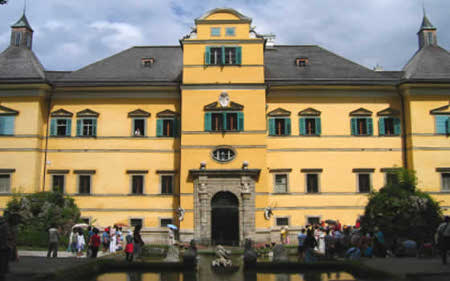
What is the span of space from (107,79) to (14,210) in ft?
38.4

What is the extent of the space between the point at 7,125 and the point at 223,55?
55.4 feet

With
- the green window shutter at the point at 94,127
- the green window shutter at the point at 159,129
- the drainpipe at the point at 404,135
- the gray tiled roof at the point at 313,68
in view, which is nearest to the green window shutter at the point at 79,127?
the green window shutter at the point at 94,127

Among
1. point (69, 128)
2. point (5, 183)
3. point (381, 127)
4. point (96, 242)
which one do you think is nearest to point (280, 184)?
point (381, 127)

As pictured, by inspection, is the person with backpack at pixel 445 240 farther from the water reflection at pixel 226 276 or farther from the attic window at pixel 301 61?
the attic window at pixel 301 61

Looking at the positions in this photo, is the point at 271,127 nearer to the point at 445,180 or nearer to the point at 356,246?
the point at 445,180

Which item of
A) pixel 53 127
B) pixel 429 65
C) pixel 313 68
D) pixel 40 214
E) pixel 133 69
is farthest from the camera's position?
pixel 133 69

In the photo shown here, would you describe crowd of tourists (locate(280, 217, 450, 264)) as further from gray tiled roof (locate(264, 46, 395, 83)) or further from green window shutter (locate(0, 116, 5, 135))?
green window shutter (locate(0, 116, 5, 135))

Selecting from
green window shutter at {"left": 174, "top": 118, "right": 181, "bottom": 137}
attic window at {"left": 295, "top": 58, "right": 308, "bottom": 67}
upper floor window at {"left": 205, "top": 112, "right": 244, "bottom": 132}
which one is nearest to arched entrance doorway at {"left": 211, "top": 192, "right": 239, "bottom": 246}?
upper floor window at {"left": 205, "top": 112, "right": 244, "bottom": 132}

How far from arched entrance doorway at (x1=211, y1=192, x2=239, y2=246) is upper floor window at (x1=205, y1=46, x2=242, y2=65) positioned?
9.70 meters

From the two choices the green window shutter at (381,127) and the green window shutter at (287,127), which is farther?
the green window shutter at (381,127)

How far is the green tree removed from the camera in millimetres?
29484

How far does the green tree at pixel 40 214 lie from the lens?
96.7ft

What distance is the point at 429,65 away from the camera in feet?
117

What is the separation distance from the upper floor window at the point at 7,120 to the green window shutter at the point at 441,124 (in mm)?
31419
